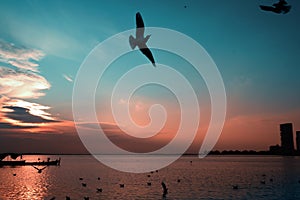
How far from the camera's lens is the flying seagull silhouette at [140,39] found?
287 inches

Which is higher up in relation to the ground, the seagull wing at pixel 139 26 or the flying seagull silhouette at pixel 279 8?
A: the flying seagull silhouette at pixel 279 8

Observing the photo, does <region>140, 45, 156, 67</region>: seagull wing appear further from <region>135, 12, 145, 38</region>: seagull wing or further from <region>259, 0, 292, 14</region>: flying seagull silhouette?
<region>259, 0, 292, 14</region>: flying seagull silhouette

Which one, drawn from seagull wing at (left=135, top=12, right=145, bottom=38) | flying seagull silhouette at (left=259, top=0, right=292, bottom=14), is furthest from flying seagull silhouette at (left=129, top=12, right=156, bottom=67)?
flying seagull silhouette at (left=259, top=0, right=292, bottom=14)

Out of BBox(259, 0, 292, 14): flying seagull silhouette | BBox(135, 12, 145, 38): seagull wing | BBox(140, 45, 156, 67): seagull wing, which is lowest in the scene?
BBox(140, 45, 156, 67): seagull wing

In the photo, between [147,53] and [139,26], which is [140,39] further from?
[147,53]

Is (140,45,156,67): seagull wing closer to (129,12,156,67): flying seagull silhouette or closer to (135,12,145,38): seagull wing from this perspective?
(129,12,156,67): flying seagull silhouette

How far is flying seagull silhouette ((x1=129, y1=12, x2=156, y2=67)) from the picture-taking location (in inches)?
287

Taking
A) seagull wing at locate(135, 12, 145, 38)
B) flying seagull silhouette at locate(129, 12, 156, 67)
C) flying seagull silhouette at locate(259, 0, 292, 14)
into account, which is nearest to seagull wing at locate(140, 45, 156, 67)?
flying seagull silhouette at locate(129, 12, 156, 67)

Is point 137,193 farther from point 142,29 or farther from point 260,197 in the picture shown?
point 142,29

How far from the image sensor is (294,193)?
55.7 m

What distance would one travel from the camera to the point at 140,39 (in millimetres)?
8219

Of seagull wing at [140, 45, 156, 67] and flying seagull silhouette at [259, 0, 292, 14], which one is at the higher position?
flying seagull silhouette at [259, 0, 292, 14]

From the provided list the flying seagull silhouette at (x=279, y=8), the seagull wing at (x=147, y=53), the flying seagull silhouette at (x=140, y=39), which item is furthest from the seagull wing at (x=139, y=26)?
the flying seagull silhouette at (x=279, y=8)

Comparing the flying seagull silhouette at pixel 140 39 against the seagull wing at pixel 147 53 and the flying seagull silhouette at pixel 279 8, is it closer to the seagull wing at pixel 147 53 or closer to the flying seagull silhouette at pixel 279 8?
the seagull wing at pixel 147 53
